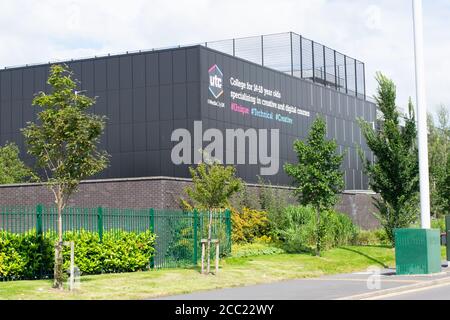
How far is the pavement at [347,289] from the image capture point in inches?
771

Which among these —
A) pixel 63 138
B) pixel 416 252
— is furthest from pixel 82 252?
pixel 416 252

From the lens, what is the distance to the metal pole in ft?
88.0

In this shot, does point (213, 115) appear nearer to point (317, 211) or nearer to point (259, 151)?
point (259, 151)

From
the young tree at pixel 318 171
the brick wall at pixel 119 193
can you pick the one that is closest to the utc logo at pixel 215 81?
the brick wall at pixel 119 193

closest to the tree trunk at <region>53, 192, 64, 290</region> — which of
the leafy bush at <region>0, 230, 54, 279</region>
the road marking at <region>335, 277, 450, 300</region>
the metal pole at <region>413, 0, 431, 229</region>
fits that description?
the leafy bush at <region>0, 230, 54, 279</region>

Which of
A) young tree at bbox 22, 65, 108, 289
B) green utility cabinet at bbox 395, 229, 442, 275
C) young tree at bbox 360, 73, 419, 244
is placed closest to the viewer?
young tree at bbox 22, 65, 108, 289

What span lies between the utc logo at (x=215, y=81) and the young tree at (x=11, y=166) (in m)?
11.4

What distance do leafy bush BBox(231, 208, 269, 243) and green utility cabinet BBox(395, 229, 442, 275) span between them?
9024 millimetres

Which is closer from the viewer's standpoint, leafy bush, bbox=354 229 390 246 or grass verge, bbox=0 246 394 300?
grass verge, bbox=0 246 394 300

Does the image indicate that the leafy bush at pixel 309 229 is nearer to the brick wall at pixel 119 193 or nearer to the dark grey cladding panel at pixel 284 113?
the brick wall at pixel 119 193

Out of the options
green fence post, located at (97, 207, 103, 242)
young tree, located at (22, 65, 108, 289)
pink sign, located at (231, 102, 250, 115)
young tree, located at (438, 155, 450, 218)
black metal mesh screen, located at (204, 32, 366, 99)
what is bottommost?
green fence post, located at (97, 207, 103, 242)

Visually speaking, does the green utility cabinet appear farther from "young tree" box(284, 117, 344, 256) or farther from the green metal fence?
the green metal fence
